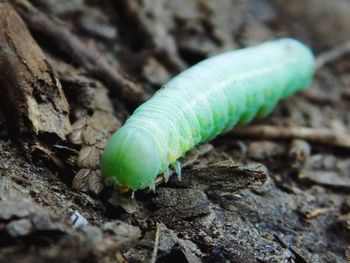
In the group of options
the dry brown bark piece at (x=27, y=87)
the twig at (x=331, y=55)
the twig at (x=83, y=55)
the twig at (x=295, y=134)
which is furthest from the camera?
the twig at (x=331, y=55)

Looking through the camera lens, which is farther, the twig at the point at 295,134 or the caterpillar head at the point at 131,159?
the twig at the point at 295,134

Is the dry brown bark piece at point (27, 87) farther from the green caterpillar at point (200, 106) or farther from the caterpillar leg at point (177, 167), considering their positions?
the caterpillar leg at point (177, 167)

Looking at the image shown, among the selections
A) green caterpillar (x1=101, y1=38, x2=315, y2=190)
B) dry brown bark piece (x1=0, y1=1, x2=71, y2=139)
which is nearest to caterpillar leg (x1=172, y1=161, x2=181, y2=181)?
green caterpillar (x1=101, y1=38, x2=315, y2=190)

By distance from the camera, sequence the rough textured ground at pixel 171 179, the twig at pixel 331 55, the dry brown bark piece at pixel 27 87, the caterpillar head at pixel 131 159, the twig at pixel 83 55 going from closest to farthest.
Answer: the rough textured ground at pixel 171 179 < the caterpillar head at pixel 131 159 < the dry brown bark piece at pixel 27 87 < the twig at pixel 83 55 < the twig at pixel 331 55

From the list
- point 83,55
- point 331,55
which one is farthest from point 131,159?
point 331,55

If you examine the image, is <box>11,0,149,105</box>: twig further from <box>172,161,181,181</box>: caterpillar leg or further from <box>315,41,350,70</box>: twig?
<box>315,41,350,70</box>: twig

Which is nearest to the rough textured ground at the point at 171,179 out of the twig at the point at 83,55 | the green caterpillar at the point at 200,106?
the twig at the point at 83,55

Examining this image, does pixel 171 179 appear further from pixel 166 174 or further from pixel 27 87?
pixel 27 87

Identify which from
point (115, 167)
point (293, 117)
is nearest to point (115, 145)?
point (115, 167)
